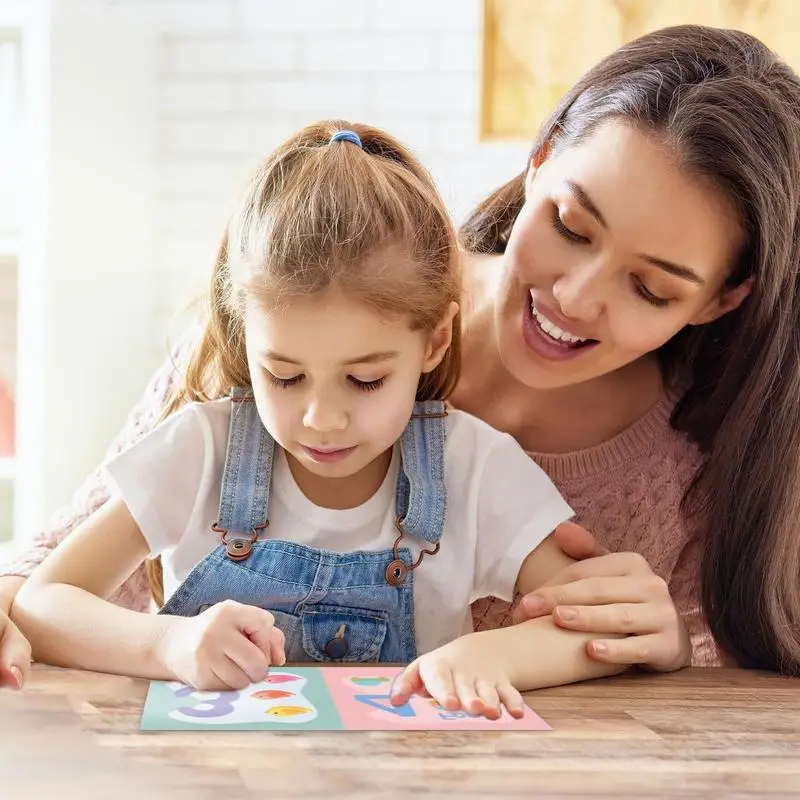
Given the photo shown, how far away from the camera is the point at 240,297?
1.19 meters

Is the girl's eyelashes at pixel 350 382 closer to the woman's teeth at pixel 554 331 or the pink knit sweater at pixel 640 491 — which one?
the woman's teeth at pixel 554 331

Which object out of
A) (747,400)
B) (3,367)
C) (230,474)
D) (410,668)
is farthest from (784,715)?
(3,367)

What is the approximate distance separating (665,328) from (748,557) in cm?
28

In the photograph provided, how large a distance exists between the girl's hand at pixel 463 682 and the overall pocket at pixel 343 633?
0.20 meters

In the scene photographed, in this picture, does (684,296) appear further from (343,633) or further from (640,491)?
(343,633)

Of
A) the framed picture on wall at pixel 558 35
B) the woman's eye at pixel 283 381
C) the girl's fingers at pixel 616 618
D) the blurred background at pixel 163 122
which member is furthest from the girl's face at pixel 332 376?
the framed picture on wall at pixel 558 35

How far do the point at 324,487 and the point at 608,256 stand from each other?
41 centimetres

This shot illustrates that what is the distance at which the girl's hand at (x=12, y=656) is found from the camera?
3.22 ft

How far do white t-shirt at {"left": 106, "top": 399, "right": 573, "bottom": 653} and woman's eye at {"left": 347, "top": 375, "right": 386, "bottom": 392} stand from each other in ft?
0.59

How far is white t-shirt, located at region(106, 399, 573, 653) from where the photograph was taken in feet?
4.13

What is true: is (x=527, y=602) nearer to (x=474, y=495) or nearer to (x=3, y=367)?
(x=474, y=495)

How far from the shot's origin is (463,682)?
3.28ft

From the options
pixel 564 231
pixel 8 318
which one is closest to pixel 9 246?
pixel 8 318

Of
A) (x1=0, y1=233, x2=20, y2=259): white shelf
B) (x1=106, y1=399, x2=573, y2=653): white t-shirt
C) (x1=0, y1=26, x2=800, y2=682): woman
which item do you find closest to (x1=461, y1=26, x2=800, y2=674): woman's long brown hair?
(x1=0, y1=26, x2=800, y2=682): woman
